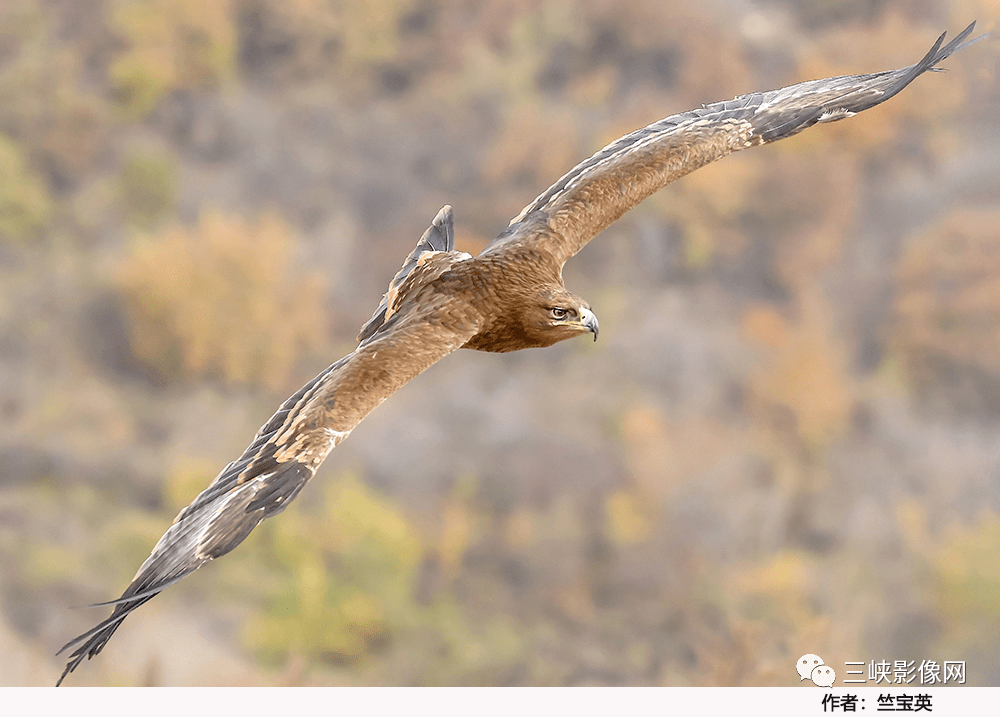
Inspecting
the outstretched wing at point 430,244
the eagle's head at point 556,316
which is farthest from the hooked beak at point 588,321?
the outstretched wing at point 430,244

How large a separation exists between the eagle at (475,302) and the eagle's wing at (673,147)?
1 cm

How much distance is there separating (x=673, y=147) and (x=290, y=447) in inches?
158

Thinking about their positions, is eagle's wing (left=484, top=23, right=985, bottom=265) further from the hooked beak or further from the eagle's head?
the hooked beak

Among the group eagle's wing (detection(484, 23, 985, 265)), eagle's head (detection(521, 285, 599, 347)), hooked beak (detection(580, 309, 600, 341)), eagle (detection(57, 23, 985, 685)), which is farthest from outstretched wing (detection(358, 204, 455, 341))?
hooked beak (detection(580, 309, 600, 341))

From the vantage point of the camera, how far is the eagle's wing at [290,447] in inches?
199

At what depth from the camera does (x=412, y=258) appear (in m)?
7.53

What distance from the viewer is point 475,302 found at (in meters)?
6.29

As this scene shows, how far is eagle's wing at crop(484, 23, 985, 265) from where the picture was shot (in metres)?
7.29

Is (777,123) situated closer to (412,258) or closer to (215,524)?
(412,258)

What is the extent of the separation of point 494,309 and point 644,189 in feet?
6.36

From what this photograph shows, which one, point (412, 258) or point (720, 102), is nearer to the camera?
point (412, 258)

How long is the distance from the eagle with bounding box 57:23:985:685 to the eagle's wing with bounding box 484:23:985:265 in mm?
11

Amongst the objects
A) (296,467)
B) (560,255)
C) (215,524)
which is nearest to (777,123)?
(560,255)

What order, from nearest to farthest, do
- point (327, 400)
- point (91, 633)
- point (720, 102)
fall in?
point (91, 633)
point (327, 400)
point (720, 102)
